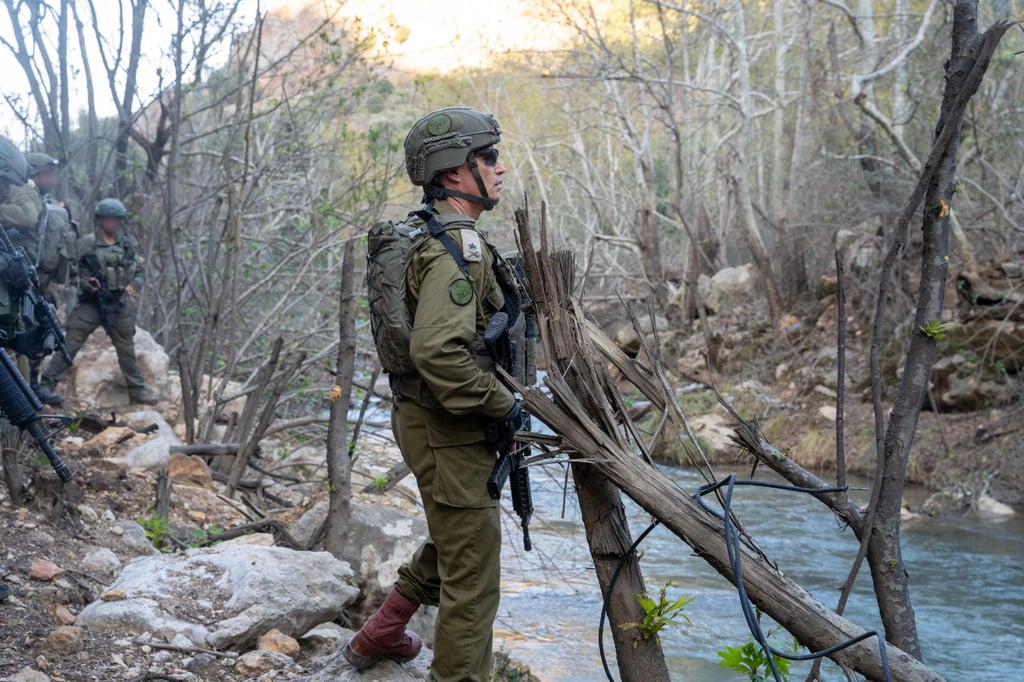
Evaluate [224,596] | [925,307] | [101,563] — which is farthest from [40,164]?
[925,307]

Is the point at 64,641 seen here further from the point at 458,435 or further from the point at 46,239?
the point at 46,239

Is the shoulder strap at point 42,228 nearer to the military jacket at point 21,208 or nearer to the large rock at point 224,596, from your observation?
the military jacket at point 21,208

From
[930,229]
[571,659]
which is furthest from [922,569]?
[930,229]

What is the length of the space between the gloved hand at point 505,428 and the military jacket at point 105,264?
6030 mm

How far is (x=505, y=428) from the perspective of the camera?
122 inches

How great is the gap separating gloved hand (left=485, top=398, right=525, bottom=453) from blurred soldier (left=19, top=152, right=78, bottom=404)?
4.83 metres

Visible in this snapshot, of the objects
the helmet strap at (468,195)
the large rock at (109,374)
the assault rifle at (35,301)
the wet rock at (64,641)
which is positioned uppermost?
the helmet strap at (468,195)

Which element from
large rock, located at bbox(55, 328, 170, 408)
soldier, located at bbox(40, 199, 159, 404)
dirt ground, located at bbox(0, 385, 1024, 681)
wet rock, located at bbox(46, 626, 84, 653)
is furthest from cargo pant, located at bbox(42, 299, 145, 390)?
wet rock, located at bbox(46, 626, 84, 653)

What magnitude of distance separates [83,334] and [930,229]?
7.29 metres

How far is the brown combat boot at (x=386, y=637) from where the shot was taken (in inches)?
136

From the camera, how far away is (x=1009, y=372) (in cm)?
1194

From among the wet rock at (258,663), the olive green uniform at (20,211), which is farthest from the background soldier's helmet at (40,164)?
the wet rock at (258,663)

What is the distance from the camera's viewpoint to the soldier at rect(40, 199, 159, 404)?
8172 mm

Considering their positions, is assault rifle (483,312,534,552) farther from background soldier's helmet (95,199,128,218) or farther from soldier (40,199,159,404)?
background soldier's helmet (95,199,128,218)
